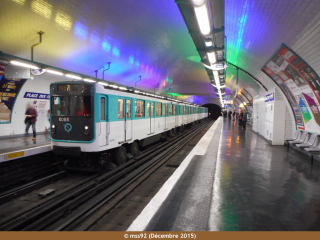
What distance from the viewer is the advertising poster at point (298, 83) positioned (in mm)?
6363

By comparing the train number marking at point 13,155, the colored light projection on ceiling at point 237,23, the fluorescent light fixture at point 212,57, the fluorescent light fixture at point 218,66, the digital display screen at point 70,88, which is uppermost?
the colored light projection on ceiling at point 237,23

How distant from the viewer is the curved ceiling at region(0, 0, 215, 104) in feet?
24.8

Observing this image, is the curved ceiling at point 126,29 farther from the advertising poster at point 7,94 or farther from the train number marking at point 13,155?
the train number marking at point 13,155

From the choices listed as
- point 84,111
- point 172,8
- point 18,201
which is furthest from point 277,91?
point 18,201

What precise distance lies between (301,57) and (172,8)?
5.33 meters

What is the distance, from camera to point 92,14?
323 inches

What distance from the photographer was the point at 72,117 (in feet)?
20.2

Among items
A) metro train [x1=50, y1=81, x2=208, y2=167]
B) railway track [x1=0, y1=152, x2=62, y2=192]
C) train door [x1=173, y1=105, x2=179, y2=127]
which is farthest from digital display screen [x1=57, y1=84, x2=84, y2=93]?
train door [x1=173, y1=105, x2=179, y2=127]

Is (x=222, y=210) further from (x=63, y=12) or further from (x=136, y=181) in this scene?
(x=63, y=12)

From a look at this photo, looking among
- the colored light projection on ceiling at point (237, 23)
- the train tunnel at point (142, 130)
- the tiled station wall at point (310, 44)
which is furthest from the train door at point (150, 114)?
the tiled station wall at point (310, 44)

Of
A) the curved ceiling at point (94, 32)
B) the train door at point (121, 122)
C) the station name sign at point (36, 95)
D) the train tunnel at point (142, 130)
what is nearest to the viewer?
the train tunnel at point (142, 130)

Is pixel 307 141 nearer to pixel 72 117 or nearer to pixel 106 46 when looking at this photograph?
pixel 72 117

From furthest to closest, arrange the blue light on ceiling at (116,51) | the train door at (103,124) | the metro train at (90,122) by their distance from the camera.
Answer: the blue light on ceiling at (116,51), the train door at (103,124), the metro train at (90,122)

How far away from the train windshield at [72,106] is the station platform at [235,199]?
10.2 feet
